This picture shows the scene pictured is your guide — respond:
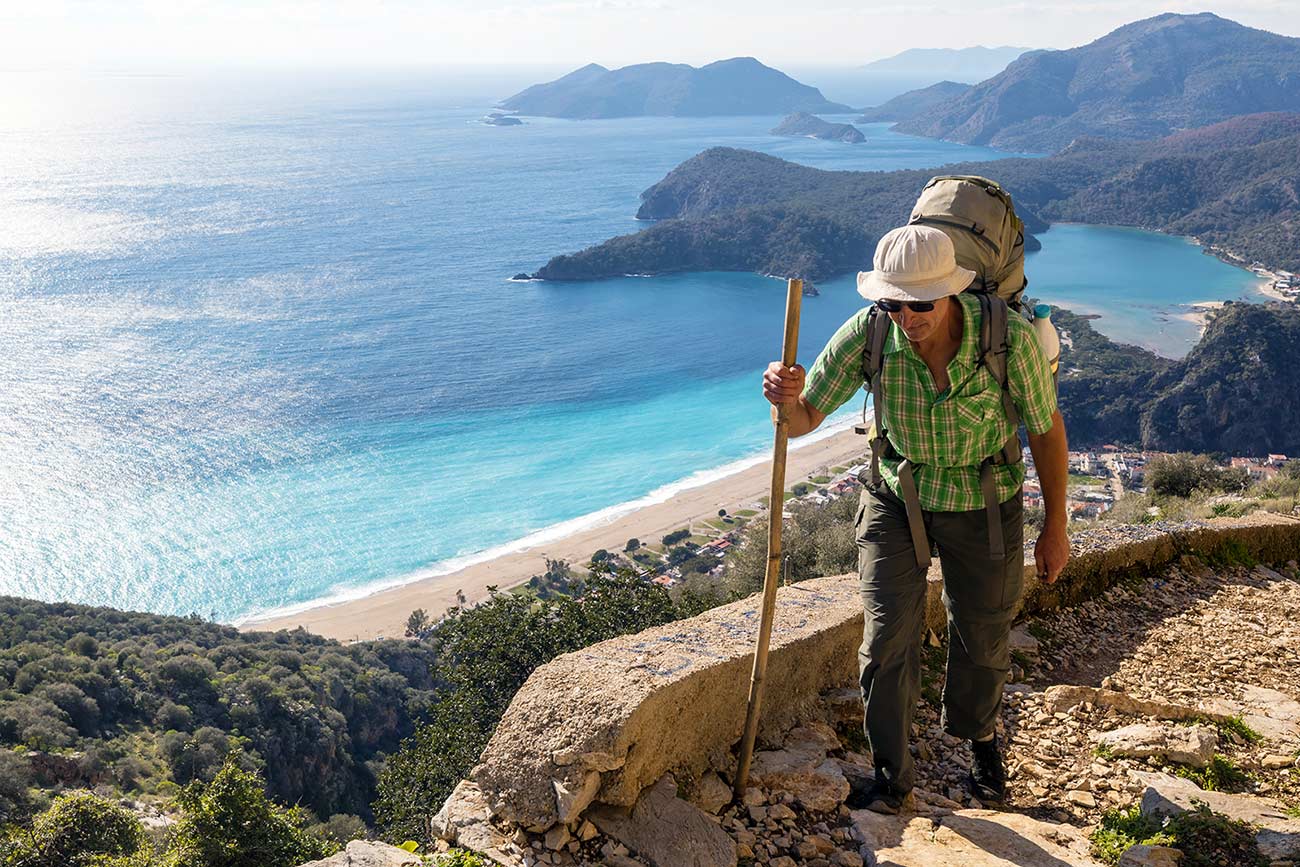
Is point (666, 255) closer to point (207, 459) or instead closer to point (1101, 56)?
point (207, 459)

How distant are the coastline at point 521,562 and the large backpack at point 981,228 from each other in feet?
84.8

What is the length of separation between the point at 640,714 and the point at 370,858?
922 mm

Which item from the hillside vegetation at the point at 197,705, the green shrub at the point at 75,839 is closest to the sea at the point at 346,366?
the hillside vegetation at the point at 197,705

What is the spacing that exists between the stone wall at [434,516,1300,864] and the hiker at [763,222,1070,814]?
54 centimetres

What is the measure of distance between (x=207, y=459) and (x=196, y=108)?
549ft

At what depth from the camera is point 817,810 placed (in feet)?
11.0

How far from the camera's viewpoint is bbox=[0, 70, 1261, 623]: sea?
35.4 meters

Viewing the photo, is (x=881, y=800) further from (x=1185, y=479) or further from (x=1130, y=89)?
(x=1130, y=89)

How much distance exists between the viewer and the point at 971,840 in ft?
10.3

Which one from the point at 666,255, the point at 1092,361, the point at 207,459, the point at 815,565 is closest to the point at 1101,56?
the point at 666,255

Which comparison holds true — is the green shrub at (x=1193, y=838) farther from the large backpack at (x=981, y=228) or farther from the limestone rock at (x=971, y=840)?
the large backpack at (x=981, y=228)

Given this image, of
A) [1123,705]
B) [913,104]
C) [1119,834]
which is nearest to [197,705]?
[1123,705]

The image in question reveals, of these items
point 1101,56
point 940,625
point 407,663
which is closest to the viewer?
point 940,625

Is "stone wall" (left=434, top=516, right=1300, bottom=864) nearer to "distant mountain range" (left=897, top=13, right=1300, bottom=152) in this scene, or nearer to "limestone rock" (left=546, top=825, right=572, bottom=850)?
"limestone rock" (left=546, top=825, right=572, bottom=850)
